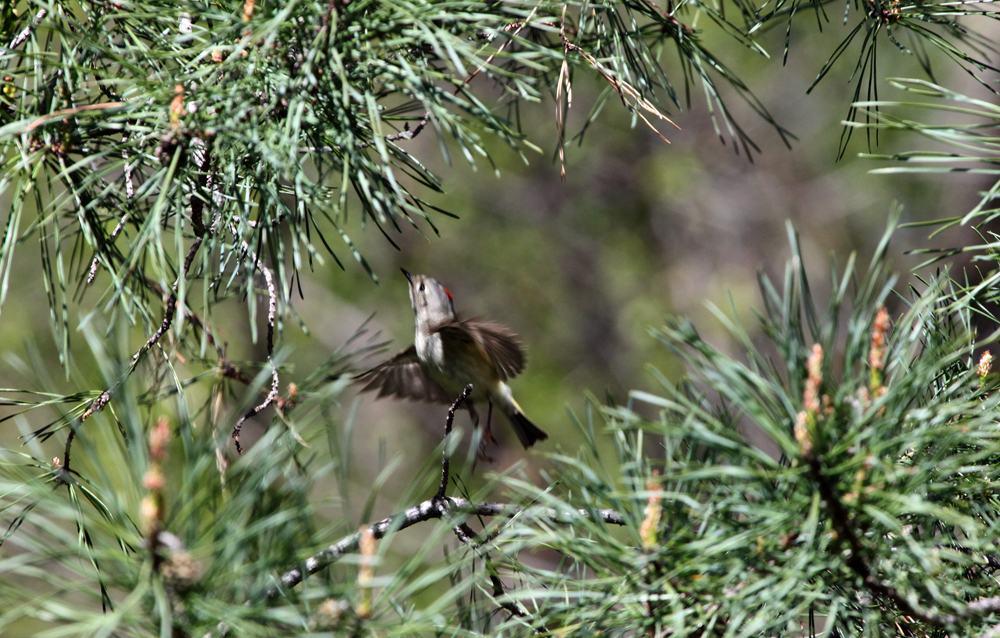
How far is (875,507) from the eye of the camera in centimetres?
73

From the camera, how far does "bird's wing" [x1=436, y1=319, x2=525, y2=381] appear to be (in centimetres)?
215

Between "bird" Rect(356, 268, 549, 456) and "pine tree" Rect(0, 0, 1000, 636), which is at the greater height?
"pine tree" Rect(0, 0, 1000, 636)

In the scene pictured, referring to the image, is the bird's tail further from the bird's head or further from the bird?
the bird's head

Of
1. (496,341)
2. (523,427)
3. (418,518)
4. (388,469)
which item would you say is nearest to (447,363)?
(496,341)

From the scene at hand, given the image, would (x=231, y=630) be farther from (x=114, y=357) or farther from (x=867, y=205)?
(x=867, y=205)

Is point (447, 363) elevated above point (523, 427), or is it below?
above

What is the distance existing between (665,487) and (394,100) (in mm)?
6790

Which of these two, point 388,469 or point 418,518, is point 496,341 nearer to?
point 418,518

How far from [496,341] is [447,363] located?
0.95 feet

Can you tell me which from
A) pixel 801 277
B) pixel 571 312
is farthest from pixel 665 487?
pixel 571 312

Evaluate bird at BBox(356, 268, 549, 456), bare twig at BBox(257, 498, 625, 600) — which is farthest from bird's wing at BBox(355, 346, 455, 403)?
bare twig at BBox(257, 498, 625, 600)

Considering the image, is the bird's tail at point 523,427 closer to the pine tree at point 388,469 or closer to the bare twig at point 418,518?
the bare twig at point 418,518

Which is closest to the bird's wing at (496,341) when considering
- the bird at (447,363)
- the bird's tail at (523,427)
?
the bird at (447,363)

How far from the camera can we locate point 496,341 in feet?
7.85
